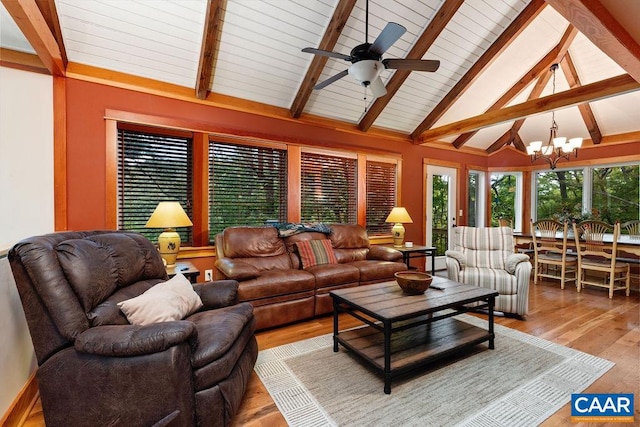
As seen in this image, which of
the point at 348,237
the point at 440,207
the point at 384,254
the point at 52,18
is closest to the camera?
the point at 52,18

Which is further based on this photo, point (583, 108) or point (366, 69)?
point (583, 108)

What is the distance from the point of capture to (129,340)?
52.4 inches

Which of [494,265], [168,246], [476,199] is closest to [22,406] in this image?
[168,246]

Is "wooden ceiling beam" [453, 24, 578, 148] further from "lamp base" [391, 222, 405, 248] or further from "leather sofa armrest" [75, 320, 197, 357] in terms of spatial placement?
"leather sofa armrest" [75, 320, 197, 357]

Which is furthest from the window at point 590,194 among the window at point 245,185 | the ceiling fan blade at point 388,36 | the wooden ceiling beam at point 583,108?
the window at point 245,185

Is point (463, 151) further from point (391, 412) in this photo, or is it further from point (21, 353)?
point (21, 353)

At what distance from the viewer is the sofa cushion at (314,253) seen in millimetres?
3596

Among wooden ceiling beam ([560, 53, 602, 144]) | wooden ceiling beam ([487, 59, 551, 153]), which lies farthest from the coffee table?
wooden ceiling beam ([487, 59, 551, 153])

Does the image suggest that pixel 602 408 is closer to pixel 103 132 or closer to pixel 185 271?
pixel 185 271

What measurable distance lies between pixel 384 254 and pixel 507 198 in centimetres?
448

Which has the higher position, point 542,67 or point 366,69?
point 542,67

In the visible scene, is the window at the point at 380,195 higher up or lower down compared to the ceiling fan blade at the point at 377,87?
lower down

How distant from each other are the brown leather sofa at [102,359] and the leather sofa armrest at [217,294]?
0.60m

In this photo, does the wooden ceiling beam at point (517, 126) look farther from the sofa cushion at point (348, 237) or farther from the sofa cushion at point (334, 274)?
the sofa cushion at point (334, 274)
